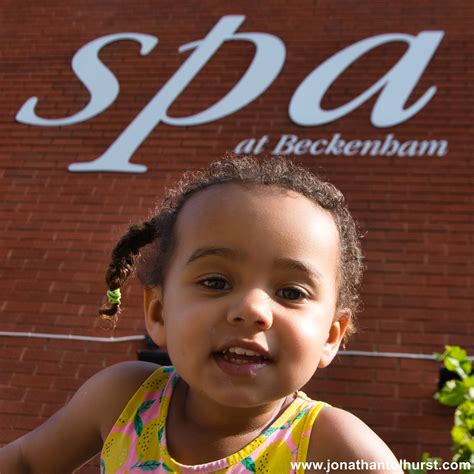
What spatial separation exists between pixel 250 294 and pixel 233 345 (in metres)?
0.11

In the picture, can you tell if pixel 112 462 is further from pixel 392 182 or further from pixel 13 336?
pixel 392 182

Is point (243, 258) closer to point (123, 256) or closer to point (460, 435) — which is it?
point (123, 256)

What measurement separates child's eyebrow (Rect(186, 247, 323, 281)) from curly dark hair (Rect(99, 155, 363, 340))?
0.53 ft

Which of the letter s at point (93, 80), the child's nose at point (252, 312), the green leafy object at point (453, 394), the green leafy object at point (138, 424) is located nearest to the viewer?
the child's nose at point (252, 312)

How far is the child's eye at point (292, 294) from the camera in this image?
137 centimetres

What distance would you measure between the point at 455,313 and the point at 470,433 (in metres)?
2.66

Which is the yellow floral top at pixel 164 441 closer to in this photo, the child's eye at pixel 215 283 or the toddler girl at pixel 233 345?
the toddler girl at pixel 233 345

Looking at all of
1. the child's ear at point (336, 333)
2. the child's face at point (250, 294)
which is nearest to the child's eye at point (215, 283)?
the child's face at point (250, 294)

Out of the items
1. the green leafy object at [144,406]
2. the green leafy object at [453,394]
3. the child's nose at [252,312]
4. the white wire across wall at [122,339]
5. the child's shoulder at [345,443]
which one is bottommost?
the child's shoulder at [345,443]

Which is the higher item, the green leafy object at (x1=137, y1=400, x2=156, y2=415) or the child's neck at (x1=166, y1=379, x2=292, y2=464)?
the green leafy object at (x1=137, y1=400, x2=156, y2=415)

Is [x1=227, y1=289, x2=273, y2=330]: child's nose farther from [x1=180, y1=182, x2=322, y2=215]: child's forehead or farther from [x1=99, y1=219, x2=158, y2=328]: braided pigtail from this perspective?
[x1=99, y1=219, x2=158, y2=328]: braided pigtail

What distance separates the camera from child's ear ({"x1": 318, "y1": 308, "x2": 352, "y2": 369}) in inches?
62.4

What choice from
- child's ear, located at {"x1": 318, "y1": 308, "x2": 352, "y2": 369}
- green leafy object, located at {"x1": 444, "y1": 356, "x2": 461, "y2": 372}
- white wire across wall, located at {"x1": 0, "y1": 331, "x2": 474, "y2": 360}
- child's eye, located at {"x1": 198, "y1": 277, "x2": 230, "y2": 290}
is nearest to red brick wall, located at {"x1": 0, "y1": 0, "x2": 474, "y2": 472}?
white wire across wall, located at {"x1": 0, "y1": 331, "x2": 474, "y2": 360}

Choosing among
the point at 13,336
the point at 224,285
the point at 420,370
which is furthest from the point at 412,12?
the point at 224,285
